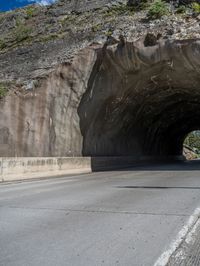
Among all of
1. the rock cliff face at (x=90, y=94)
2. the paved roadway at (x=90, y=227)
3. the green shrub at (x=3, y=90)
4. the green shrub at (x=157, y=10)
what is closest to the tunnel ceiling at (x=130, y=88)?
the rock cliff face at (x=90, y=94)

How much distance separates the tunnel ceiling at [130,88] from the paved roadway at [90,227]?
12146 mm

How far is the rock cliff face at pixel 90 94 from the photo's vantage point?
69.7 feet

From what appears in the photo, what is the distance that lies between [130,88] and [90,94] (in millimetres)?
2571

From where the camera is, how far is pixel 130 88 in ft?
77.6

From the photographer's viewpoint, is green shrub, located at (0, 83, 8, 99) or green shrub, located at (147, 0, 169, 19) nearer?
green shrub, located at (0, 83, 8, 99)

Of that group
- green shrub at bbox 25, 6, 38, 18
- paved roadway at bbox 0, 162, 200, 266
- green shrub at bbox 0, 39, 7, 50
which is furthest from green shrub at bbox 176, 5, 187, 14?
paved roadway at bbox 0, 162, 200, 266

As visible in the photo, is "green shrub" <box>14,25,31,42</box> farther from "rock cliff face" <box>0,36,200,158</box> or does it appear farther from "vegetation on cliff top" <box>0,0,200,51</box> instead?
"rock cliff face" <box>0,36,200,158</box>

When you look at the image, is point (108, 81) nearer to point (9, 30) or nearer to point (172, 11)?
point (172, 11)

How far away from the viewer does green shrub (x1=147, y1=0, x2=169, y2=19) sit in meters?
22.4

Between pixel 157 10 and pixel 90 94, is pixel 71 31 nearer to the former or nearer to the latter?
pixel 90 94

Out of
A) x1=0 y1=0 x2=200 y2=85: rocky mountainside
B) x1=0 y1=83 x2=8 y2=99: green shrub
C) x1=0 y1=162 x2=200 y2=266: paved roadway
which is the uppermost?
x1=0 y1=0 x2=200 y2=85: rocky mountainside

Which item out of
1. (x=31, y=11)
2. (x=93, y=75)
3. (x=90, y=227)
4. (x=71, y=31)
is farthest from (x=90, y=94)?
(x=90, y=227)

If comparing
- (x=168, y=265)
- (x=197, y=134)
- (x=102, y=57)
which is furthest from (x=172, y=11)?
(x=197, y=134)

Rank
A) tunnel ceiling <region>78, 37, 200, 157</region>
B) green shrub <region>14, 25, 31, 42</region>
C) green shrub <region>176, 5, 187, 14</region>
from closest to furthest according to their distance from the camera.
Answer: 1. tunnel ceiling <region>78, 37, 200, 157</region>
2. green shrub <region>176, 5, 187, 14</region>
3. green shrub <region>14, 25, 31, 42</region>
